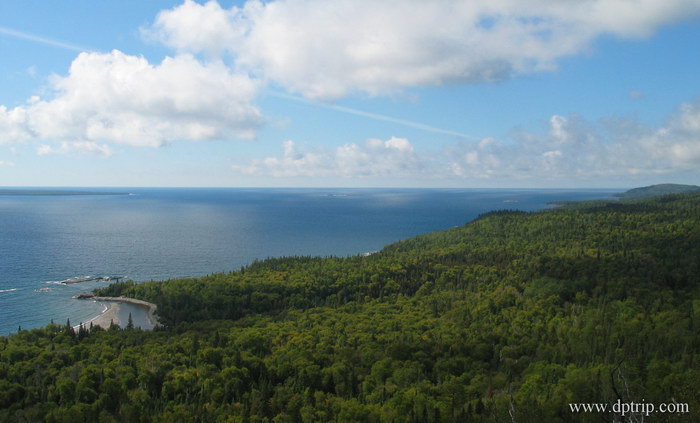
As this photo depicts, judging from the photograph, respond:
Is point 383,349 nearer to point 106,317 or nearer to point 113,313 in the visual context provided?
point 106,317

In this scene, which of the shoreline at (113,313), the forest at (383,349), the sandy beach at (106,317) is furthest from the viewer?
the shoreline at (113,313)

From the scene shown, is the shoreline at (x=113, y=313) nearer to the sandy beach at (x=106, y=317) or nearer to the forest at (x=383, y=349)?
the sandy beach at (x=106, y=317)

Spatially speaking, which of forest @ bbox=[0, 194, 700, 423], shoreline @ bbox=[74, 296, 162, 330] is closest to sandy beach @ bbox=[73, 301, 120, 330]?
shoreline @ bbox=[74, 296, 162, 330]

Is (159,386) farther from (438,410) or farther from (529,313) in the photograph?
(529,313)

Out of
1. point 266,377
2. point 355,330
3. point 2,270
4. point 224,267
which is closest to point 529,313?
point 355,330

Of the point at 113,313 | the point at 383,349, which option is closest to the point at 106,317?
the point at 113,313

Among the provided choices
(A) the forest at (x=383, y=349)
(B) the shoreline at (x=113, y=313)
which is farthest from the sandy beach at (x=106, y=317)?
(A) the forest at (x=383, y=349)

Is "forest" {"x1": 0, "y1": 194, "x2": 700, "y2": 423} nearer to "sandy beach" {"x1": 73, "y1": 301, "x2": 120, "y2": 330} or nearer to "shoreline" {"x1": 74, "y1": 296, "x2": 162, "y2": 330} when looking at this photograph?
"shoreline" {"x1": 74, "y1": 296, "x2": 162, "y2": 330}
